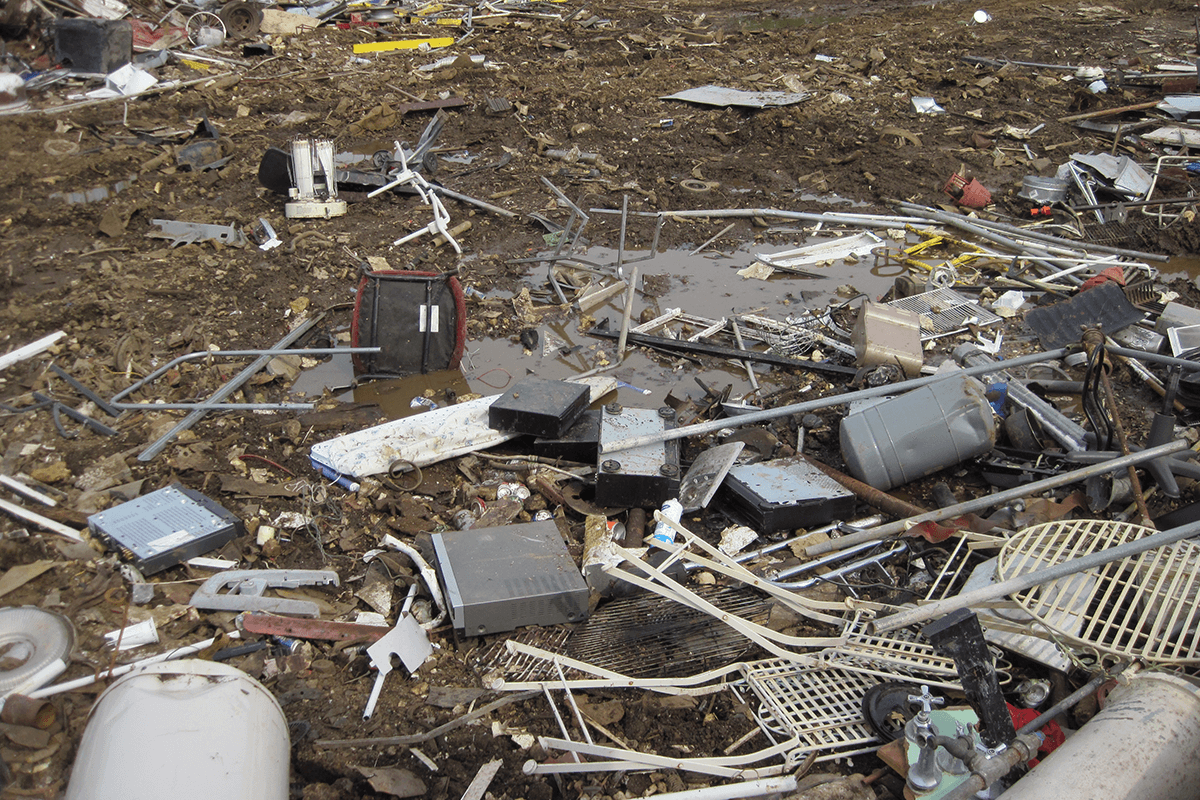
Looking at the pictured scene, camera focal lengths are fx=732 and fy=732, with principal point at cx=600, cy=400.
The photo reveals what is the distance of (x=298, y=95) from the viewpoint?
11.5 m

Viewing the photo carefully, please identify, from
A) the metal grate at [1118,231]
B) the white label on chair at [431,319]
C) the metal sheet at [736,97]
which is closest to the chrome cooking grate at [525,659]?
the white label on chair at [431,319]

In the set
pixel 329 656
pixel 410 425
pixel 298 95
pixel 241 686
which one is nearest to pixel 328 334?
pixel 410 425

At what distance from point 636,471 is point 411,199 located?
219 inches

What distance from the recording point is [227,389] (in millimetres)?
5512

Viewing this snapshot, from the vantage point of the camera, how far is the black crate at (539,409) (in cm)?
490

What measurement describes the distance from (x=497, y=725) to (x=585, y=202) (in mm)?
6715

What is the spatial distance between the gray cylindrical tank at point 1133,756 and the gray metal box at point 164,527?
13.0ft

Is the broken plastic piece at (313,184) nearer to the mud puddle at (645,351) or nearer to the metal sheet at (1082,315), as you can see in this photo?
the mud puddle at (645,351)

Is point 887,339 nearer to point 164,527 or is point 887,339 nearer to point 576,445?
point 576,445

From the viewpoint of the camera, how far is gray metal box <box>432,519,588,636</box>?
3590mm

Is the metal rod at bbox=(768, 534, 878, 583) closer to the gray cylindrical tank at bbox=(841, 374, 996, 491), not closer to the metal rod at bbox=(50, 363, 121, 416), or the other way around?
the gray cylindrical tank at bbox=(841, 374, 996, 491)

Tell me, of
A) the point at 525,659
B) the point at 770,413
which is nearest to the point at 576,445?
the point at 770,413

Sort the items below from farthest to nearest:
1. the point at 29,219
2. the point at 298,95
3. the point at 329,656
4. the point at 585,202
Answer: the point at 298,95 < the point at 585,202 < the point at 29,219 < the point at 329,656

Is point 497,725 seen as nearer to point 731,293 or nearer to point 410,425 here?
point 410,425
